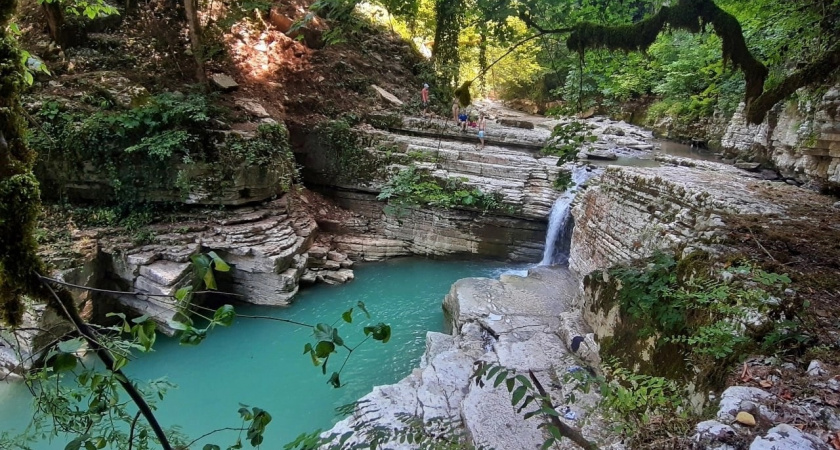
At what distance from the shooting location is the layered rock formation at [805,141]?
19.6 ft

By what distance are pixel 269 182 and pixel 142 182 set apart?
2.26 metres

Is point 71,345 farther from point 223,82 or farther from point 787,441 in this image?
point 223,82

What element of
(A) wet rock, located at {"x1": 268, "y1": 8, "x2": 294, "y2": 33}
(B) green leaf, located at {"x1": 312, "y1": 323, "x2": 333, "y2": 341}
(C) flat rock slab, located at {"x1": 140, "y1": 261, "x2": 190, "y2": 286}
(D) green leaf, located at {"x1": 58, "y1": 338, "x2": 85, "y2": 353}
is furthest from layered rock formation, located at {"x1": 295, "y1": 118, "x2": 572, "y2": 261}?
(D) green leaf, located at {"x1": 58, "y1": 338, "x2": 85, "y2": 353}

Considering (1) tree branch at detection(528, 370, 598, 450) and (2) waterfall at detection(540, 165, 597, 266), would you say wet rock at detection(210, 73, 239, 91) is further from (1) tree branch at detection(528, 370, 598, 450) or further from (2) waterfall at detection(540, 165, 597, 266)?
(1) tree branch at detection(528, 370, 598, 450)

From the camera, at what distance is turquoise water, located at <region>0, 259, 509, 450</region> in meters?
5.60

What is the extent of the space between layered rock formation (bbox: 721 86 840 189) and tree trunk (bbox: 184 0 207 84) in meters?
11.4

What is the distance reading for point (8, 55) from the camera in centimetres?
136

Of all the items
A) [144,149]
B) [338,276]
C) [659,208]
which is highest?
[659,208]

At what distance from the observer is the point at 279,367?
21.9 feet

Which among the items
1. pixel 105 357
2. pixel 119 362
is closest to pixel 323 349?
pixel 119 362

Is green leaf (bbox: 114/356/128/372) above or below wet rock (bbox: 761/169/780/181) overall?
below

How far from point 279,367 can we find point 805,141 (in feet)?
29.6

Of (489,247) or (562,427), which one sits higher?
(562,427)

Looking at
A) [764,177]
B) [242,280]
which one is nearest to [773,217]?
[764,177]
